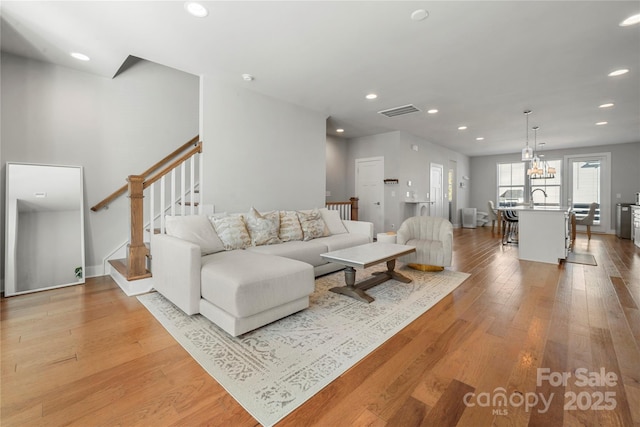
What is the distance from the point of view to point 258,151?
4289 mm

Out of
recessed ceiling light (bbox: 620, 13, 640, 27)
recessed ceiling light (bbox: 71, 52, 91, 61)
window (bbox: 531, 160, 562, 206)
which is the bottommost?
window (bbox: 531, 160, 562, 206)

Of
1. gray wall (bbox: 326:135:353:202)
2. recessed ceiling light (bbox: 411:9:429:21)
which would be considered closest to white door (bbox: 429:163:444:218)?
gray wall (bbox: 326:135:353:202)

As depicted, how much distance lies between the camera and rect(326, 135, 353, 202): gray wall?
23.5ft

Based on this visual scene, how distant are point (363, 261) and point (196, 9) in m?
2.62

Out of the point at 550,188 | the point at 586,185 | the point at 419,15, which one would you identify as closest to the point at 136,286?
the point at 419,15

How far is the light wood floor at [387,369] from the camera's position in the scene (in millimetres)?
1340

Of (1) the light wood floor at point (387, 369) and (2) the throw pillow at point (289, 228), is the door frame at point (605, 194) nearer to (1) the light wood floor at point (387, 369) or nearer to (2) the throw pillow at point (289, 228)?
(1) the light wood floor at point (387, 369)

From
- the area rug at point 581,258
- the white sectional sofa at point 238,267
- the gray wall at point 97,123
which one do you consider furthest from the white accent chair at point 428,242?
the gray wall at point 97,123

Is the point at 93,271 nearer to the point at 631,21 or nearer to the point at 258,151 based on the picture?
the point at 258,151

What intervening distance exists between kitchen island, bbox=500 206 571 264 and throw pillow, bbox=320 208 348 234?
3.12 meters

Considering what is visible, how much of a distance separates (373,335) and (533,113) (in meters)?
5.44

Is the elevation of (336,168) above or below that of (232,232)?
above

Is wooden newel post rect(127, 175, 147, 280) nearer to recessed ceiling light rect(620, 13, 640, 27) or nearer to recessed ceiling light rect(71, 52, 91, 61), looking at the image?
recessed ceiling light rect(71, 52, 91, 61)

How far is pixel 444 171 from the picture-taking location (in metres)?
8.62
